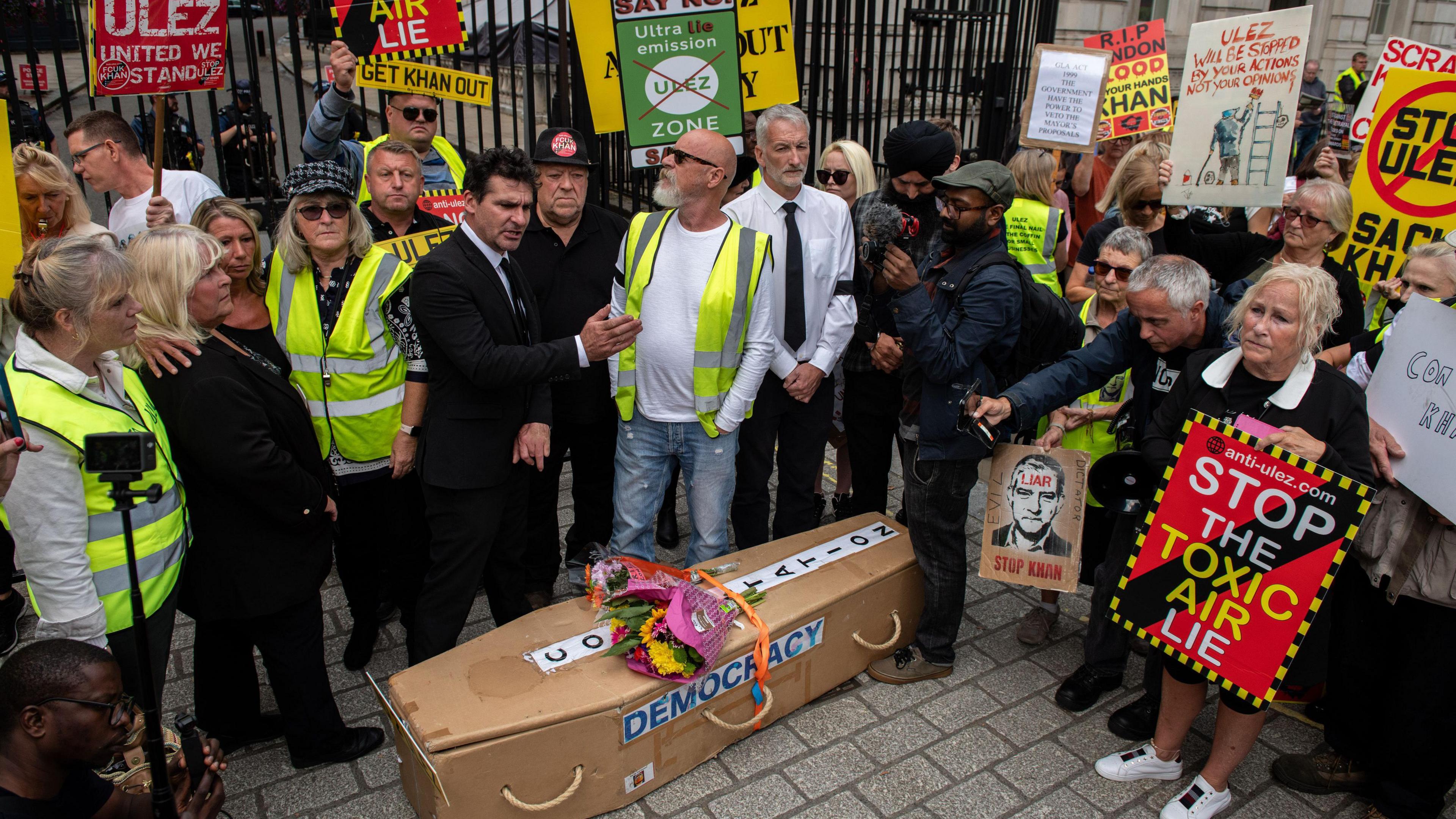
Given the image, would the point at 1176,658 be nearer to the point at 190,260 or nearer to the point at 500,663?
the point at 500,663

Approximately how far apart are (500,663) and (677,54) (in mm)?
3138

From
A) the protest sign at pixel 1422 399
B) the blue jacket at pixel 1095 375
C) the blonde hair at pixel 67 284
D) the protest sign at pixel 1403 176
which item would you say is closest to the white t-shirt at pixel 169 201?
the blonde hair at pixel 67 284

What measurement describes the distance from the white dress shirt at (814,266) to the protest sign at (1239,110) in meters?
1.78

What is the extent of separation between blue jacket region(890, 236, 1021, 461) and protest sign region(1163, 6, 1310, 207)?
1678mm

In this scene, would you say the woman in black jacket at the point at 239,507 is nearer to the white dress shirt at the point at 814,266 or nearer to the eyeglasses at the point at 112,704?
the eyeglasses at the point at 112,704

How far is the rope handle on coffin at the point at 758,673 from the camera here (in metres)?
3.41

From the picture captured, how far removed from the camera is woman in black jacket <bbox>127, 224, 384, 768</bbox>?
2.92 m

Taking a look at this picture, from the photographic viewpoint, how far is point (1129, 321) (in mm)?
3678

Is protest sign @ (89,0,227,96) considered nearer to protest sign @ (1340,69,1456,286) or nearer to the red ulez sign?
the red ulez sign

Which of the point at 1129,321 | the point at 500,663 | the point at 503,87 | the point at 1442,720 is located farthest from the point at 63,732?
the point at 503,87

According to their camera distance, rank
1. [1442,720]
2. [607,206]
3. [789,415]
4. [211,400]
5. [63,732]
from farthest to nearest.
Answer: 1. [607,206]
2. [789,415]
3. [1442,720]
4. [211,400]
5. [63,732]

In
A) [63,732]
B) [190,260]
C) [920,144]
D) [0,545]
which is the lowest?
[0,545]

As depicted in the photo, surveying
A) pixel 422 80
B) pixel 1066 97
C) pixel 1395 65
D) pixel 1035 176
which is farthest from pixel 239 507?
pixel 1395 65

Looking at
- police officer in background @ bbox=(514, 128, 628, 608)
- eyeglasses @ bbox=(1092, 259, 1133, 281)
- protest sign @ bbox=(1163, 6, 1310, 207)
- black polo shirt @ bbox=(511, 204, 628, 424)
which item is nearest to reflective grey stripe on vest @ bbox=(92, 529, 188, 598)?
police officer in background @ bbox=(514, 128, 628, 608)
